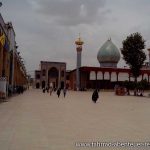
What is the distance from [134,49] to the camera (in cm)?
5406

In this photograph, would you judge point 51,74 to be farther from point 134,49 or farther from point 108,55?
point 134,49

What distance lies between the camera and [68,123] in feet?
46.7

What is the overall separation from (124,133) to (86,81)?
232 ft

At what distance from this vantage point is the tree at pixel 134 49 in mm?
54094

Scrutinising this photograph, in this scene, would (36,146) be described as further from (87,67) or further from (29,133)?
(87,67)

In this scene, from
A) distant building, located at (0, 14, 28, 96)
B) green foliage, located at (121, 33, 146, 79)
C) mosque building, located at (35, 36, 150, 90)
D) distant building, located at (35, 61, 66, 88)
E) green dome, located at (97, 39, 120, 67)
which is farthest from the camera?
distant building, located at (35, 61, 66, 88)

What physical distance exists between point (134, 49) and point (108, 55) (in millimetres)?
30900

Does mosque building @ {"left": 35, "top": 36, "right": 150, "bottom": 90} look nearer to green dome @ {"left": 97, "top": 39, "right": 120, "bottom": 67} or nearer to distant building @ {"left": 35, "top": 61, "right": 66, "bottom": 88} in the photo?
green dome @ {"left": 97, "top": 39, "right": 120, "bottom": 67}

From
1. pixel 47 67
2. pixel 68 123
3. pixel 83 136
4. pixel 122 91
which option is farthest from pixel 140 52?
pixel 47 67

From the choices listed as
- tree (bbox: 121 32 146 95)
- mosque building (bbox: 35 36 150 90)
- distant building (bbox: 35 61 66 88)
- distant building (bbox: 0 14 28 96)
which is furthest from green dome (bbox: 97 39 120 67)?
distant building (bbox: 0 14 28 96)

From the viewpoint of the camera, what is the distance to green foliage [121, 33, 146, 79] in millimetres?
54094

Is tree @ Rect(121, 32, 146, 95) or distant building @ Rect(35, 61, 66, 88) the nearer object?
tree @ Rect(121, 32, 146, 95)

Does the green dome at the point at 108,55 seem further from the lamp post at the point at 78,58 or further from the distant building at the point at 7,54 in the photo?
the distant building at the point at 7,54

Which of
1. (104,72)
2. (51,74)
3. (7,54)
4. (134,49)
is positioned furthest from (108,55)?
(7,54)
